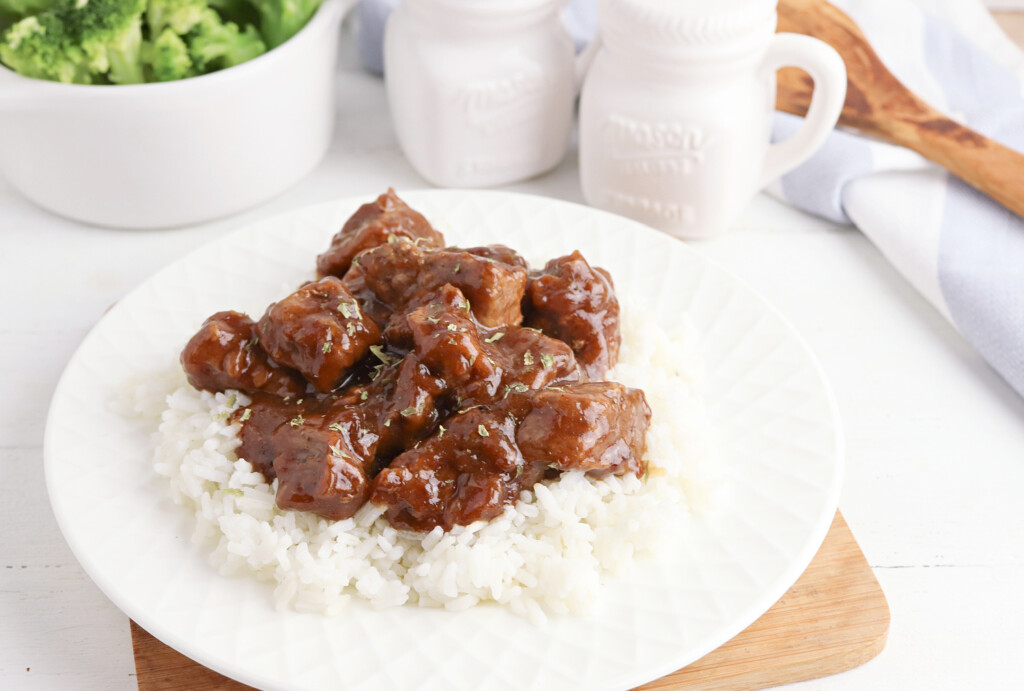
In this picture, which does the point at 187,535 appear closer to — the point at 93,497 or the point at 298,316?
the point at 93,497

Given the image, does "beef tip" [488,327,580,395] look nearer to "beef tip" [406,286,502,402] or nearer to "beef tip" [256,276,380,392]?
"beef tip" [406,286,502,402]

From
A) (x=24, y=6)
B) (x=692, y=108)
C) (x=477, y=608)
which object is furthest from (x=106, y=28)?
(x=477, y=608)

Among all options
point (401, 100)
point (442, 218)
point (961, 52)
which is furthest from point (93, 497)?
point (961, 52)

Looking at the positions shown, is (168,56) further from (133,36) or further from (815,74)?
(815,74)

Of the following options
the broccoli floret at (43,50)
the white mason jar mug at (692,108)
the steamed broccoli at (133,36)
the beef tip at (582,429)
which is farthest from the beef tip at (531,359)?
the broccoli floret at (43,50)

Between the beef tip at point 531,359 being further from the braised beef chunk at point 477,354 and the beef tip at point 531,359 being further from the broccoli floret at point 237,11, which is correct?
the broccoli floret at point 237,11
